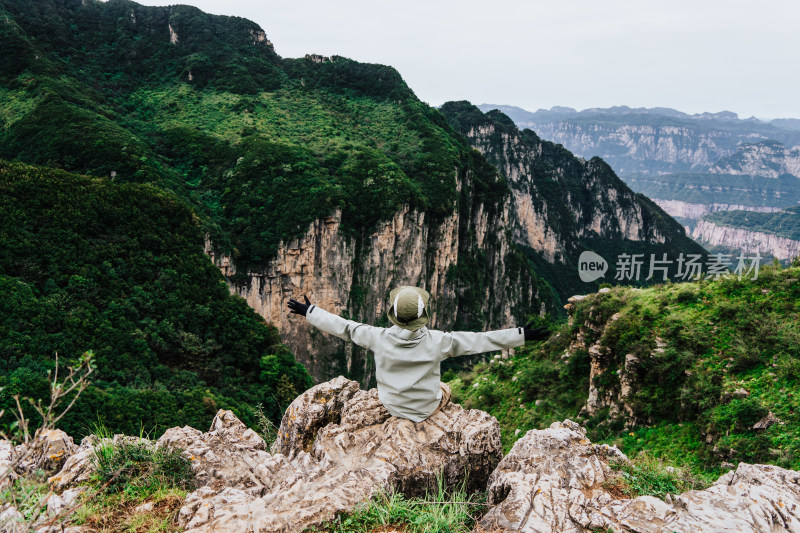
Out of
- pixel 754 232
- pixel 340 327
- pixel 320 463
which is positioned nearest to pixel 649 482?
pixel 320 463

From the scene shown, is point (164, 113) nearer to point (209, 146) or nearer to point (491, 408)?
point (209, 146)

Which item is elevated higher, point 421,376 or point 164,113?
point 164,113

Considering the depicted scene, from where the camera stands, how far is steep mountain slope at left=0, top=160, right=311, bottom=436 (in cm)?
1700

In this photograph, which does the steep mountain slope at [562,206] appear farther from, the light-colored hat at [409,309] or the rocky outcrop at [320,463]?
the light-colored hat at [409,309]

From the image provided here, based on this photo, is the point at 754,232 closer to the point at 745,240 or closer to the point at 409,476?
the point at 745,240

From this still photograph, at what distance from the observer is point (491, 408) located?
57.8 feet

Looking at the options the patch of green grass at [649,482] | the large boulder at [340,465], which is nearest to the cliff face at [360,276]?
the large boulder at [340,465]

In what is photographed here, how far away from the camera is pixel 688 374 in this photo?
10422mm

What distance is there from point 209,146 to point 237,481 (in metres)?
48.3

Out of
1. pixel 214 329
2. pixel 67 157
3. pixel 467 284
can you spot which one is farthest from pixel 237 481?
pixel 467 284

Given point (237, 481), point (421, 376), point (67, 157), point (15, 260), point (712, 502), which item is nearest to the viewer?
point (712, 502)

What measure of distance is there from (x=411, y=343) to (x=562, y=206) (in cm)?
11318

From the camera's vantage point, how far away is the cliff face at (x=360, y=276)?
40844 millimetres

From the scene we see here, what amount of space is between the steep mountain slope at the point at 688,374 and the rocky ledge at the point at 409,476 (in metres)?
4.98
